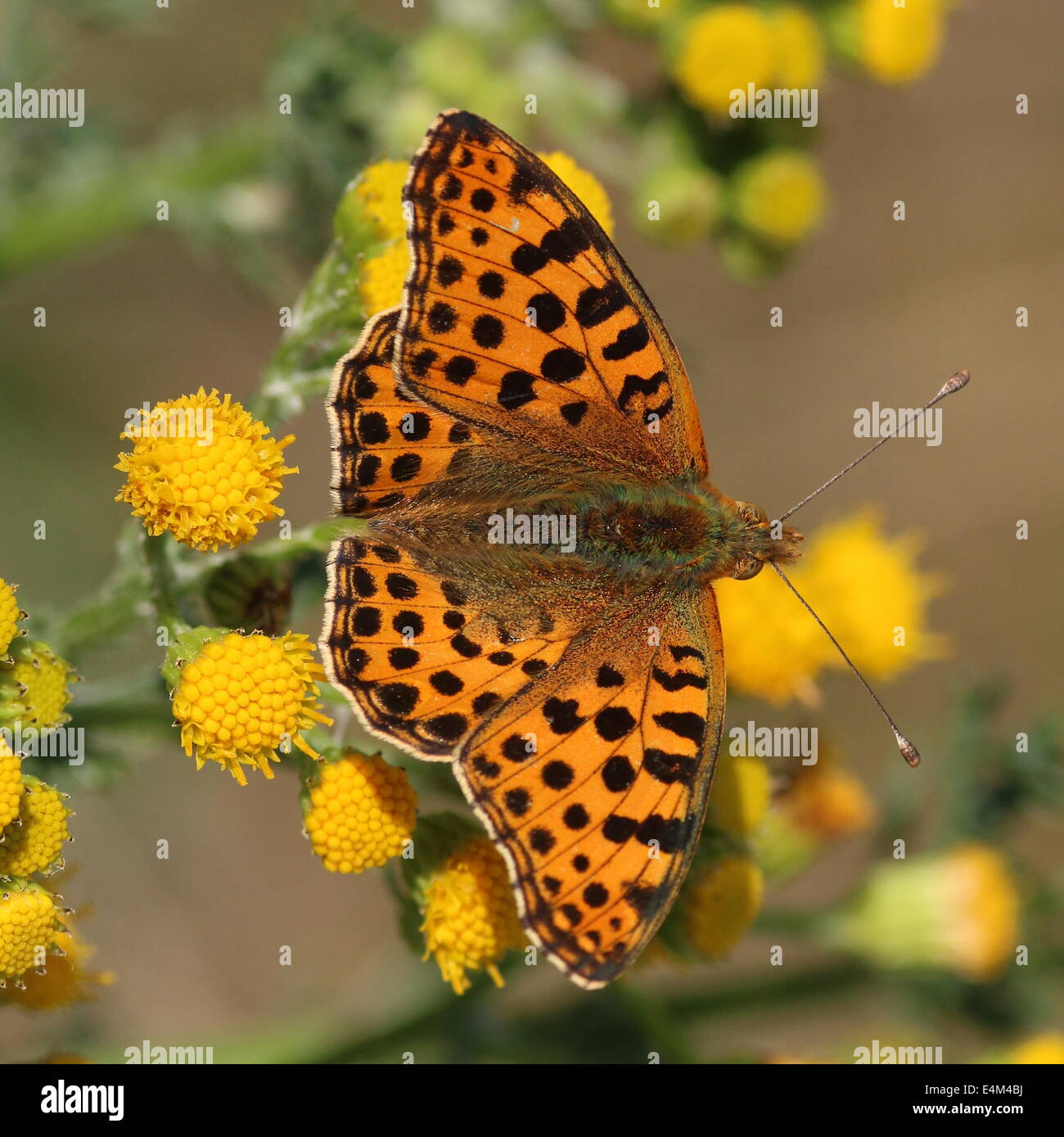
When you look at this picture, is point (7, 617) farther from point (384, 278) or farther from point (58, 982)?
point (384, 278)

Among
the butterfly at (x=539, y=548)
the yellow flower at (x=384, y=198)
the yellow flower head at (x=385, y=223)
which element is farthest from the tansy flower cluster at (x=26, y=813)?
the yellow flower at (x=384, y=198)

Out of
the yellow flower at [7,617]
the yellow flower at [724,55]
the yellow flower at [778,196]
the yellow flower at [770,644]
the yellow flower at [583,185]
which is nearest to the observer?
the yellow flower at [7,617]

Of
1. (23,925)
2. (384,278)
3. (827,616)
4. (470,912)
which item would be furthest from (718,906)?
(384,278)

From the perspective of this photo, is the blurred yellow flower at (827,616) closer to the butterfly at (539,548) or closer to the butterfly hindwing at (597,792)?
the butterfly at (539,548)

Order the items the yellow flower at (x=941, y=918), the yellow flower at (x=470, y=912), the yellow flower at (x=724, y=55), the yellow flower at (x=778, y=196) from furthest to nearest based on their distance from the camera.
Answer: the yellow flower at (x=778, y=196) < the yellow flower at (x=941, y=918) < the yellow flower at (x=724, y=55) < the yellow flower at (x=470, y=912)

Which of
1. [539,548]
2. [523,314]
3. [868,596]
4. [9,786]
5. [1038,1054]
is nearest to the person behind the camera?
[9,786]

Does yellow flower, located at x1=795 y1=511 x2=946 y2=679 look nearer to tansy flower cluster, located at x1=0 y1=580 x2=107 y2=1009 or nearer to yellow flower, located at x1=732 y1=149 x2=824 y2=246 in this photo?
yellow flower, located at x1=732 y1=149 x2=824 y2=246
